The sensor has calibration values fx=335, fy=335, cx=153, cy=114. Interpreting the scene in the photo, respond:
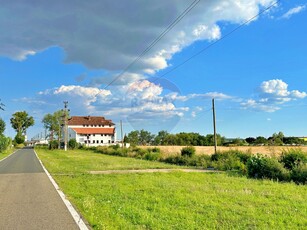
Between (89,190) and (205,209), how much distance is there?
5.56 metres

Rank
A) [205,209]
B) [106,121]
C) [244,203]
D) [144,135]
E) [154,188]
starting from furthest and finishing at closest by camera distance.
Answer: [144,135] → [106,121] → [154,188] → [244,203] → [205,209]

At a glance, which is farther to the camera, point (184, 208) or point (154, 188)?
point (154, 188)

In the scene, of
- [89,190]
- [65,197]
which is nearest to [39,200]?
[65,197]

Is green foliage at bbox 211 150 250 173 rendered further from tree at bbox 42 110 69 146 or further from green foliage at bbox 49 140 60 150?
tree at bbox 42 110 69 146

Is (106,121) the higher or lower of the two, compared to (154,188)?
higher

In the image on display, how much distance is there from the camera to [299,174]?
15.5 m

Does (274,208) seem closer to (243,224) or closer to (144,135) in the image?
(243,224)

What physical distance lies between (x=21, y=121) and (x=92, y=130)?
107ft

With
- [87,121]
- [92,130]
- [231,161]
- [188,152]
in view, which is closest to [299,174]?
[231,161]

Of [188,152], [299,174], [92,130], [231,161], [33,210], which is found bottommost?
[33,210]

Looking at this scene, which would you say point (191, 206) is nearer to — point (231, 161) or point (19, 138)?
point (231, 161)

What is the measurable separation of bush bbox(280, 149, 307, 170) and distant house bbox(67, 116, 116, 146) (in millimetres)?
106699

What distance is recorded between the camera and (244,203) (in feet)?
31.1

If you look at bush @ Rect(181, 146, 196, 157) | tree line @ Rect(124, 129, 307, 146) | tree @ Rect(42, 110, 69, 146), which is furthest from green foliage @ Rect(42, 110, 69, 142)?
bush @ Rect(181, 146, 196, 157)
